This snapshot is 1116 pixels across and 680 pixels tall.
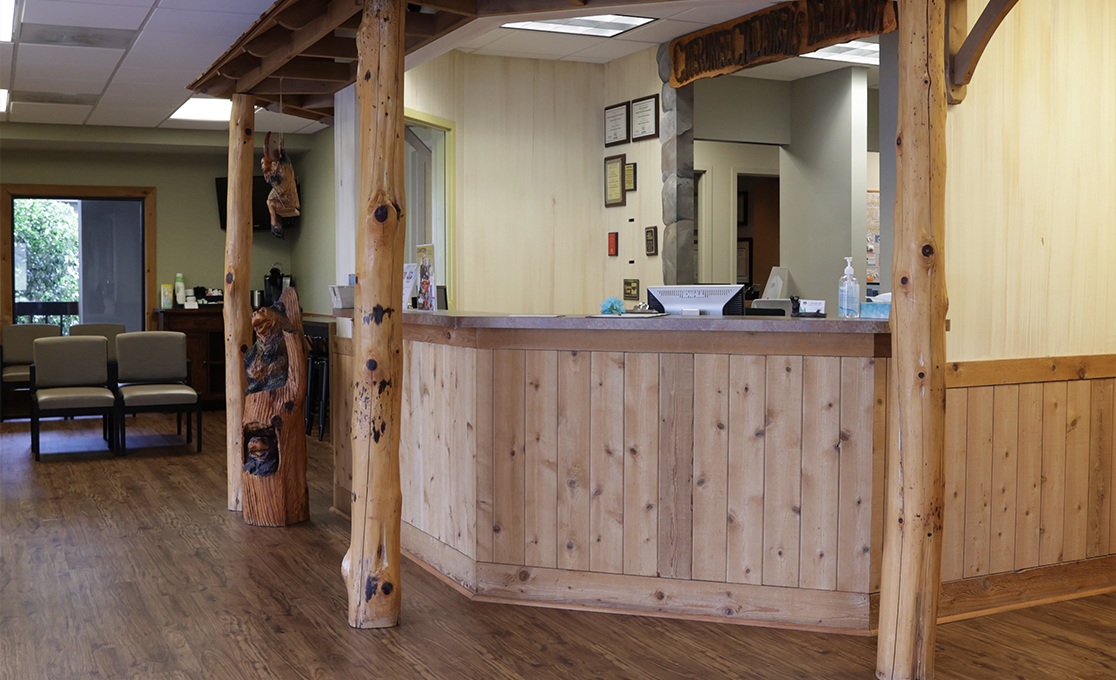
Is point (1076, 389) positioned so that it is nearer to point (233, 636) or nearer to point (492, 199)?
point (233, 636)

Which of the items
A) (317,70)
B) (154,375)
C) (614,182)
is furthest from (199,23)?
(154,375)

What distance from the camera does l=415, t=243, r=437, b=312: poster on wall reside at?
18.8ft

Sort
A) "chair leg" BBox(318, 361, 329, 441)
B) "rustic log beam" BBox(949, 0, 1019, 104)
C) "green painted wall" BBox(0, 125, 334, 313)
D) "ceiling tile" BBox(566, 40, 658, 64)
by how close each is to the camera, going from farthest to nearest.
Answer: "green painted wall" BBox(0, 125, 334, 313) < "chair leg" BBox(318, 361, 329, 441) < "ceiling tile" BBox(566, 40, 658, 64) < "rustic log beam" BBox(949, 0, 1019, 104)

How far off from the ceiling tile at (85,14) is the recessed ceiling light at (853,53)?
4572 millimetres

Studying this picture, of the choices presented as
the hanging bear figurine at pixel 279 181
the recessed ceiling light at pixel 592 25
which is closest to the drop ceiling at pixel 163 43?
the recessed ceiling light at pixel 592 25

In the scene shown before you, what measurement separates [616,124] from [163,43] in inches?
133

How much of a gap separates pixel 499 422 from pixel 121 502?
3287 mm

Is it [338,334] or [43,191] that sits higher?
[43,191]

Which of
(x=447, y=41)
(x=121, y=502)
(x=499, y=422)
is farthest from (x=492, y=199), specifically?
(x=499, y=422)

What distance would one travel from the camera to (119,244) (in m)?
11.5

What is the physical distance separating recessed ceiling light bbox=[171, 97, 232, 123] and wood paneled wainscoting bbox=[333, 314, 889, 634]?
530 centimetres

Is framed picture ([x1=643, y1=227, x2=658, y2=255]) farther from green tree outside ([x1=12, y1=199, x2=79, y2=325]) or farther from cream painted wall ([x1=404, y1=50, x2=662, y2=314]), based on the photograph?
green tree outside ([x1=12, y1=199, x2=79, y2=325])

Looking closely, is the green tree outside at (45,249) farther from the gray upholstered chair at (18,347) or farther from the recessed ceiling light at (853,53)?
the recessed ceiling light at (853,53)

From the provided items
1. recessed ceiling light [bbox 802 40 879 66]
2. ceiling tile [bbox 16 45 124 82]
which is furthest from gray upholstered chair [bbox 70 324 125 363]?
recessed ceiling light [bbox 802 40 879 66]
